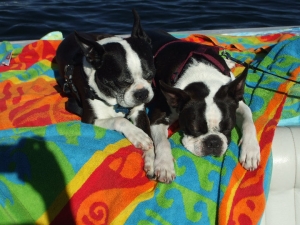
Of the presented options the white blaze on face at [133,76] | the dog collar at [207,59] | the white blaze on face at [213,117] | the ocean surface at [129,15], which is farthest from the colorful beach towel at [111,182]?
the ocean surface at [129,15]

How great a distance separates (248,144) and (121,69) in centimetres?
117

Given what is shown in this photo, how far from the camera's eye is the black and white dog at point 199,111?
318 centimetres

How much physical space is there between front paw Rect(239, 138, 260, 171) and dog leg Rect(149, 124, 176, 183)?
→ 0.52 metres

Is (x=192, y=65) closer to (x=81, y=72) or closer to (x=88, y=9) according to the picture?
(x=81, y=72)

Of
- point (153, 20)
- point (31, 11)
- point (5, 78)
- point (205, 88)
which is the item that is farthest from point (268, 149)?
point (31, 11)

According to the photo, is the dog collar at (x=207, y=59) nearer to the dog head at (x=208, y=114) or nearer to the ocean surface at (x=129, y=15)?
the dog head at (x=208, y=114)

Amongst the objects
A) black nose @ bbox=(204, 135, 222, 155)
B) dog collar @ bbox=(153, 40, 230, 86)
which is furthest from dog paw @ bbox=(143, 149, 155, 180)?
dog collar @ bbox=(153, 40, 230, 86)

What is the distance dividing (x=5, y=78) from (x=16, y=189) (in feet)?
6.96

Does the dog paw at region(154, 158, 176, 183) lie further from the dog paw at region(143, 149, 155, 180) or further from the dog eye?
the dog eye

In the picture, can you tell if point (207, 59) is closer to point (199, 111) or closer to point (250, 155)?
point (199, 111)

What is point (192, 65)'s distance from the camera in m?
3.89

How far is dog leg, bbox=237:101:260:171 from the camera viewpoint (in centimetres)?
310

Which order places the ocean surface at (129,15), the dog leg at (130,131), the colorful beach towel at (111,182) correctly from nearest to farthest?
the colorful beach towel at (111,182) < the dog leg at (130,131) < the ocean surface at (129,15)

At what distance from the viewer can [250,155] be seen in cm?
313
